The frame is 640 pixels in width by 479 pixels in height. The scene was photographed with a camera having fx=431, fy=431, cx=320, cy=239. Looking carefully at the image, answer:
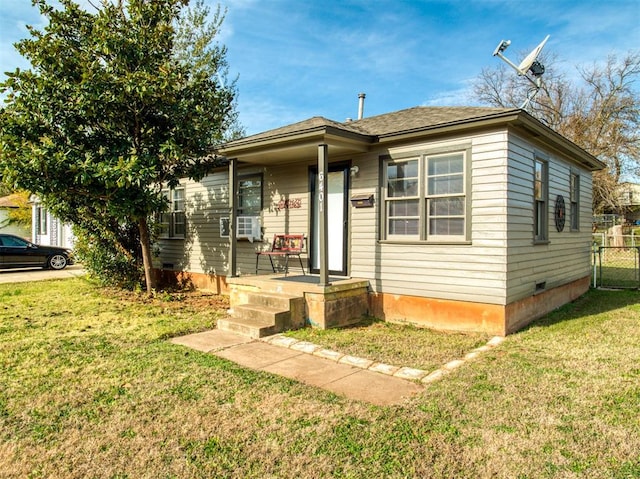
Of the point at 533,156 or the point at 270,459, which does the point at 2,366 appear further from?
the point at 533,156

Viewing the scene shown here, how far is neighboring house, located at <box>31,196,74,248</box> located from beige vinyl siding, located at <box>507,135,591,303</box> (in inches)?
759

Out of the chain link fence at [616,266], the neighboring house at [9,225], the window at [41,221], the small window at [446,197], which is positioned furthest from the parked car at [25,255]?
the chain link fence at [616,266]

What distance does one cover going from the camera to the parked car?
14008 mm

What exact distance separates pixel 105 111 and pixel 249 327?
455cm

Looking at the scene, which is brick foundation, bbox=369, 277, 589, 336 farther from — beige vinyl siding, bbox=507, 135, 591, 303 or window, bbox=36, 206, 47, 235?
window, bbox=36, 206, 47, 235

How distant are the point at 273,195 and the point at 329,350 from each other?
4.22m

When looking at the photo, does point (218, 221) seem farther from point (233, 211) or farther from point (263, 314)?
point (263, 314)

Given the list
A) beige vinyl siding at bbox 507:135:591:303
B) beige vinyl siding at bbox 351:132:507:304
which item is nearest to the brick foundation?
beige vinyl siding at bbox 351:132:507:304

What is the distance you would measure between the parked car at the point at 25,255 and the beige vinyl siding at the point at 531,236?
13.3 meters

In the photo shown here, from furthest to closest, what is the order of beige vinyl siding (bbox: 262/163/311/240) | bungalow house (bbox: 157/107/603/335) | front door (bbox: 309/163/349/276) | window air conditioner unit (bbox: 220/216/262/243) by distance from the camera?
1. window air conditioner unit (bbox: 220/216/262/243)
2. beige vinyl siding (bbox: 262/163/311/240)
3. front door (bbox: 309/163/349/276)
4. bungalow house (bbox: 157/107/603/335)

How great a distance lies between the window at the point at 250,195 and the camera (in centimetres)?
893

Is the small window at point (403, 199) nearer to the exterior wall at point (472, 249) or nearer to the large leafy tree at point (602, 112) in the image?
the exterior wall at point (472, 249)

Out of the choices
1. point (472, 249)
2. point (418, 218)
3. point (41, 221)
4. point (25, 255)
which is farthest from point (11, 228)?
point (472, 249)

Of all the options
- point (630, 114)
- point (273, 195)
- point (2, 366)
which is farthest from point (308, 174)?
point (630, 114)
